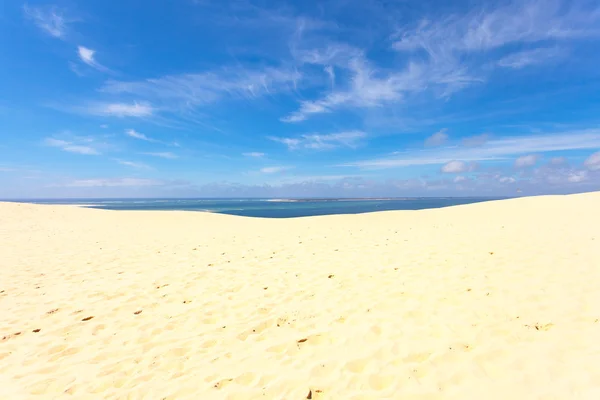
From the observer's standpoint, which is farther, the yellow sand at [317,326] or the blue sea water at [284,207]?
the blue sea water at [284,207]

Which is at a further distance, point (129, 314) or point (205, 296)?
point (205, 296)

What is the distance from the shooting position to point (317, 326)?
4.99 meters

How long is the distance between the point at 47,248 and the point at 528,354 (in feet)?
54.1

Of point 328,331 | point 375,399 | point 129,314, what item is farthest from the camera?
point 129,314

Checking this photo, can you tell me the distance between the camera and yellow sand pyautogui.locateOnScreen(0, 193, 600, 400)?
3.50 m

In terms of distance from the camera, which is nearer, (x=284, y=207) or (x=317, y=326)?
(x=317, y=326)

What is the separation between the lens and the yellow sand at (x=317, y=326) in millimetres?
3500

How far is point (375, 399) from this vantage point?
126 inches

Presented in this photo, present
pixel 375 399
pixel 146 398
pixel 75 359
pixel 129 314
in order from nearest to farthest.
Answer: pixel 375 399 < pixel 146 398 < pixel 75 359 < pixel 129 314

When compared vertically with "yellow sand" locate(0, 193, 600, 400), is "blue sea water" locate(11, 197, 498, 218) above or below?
above

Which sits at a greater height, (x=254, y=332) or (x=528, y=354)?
(x=528, y=354)

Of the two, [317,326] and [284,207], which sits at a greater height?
[284,207]

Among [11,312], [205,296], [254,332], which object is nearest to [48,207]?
[11,312]

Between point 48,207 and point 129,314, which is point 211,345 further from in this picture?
point 48,207
